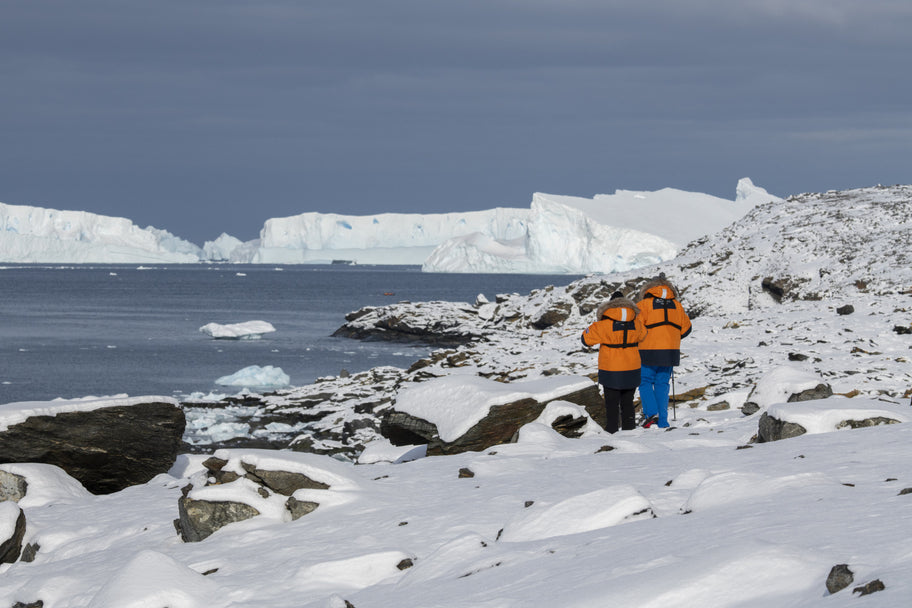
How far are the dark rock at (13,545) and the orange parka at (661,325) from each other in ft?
23.8

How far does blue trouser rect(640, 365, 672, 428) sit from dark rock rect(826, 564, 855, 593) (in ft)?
25.8

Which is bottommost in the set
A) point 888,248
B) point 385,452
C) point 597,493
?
point 385,452

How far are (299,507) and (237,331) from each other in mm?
46311

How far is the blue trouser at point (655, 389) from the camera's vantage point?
11773 millimetres

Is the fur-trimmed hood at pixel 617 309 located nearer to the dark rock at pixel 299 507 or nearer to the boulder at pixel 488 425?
the boulder at pixel 488 425

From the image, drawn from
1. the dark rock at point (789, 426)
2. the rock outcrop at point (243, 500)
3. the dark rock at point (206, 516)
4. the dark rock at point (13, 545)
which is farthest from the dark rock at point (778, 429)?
the dark rock at point (13, 545)

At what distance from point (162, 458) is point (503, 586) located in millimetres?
8134

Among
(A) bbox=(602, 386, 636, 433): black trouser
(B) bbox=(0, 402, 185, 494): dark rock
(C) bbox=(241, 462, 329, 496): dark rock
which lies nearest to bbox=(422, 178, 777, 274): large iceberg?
(A) bbox=(602, 386, 636, 433): black trouser

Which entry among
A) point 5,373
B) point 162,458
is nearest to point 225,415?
point 162,458

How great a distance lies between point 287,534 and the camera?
7.30 m

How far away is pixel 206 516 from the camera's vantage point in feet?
25.4

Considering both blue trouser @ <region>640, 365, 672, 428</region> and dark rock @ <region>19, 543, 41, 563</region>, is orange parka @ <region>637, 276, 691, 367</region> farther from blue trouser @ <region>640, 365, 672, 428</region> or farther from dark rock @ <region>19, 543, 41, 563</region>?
dark rock @ <region>19, 543, 41, 563</region>

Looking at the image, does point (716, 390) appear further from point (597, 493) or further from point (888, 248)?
point (888, 248)

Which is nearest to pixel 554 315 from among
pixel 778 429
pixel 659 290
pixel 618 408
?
pixel 659 290
